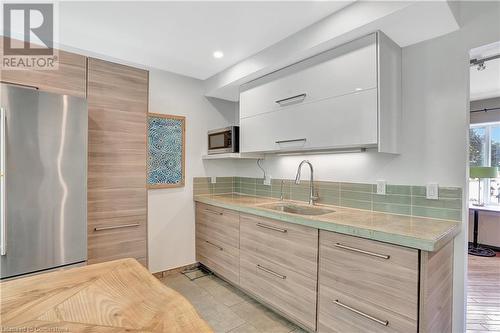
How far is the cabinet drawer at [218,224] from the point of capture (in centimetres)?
253

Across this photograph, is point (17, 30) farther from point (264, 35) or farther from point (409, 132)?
point (409, 132)

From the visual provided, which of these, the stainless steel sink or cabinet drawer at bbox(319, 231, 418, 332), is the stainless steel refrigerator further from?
cabinet drawer at bbox(319, 231, 418, 332)

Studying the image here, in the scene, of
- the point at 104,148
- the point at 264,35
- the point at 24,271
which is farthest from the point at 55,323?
the point at 264,35

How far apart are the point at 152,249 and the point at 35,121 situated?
1725 mm

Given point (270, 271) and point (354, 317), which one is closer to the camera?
point (354, 317)

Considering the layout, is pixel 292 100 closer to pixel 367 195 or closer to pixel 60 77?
pixel 367 195

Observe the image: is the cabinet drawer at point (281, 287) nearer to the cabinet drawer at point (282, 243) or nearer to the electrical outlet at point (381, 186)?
the cabinet drawer at point (282, 243)

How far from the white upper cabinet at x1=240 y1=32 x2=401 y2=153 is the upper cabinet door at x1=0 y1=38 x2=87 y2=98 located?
1644mm

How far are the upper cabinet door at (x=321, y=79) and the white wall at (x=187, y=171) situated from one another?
875 mm

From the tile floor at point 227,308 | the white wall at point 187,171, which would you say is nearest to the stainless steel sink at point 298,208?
the tile floor at point 227,308

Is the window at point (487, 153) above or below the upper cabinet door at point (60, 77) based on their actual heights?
below

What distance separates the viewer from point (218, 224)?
9.09ft

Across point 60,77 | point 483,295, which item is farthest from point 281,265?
point 60,77

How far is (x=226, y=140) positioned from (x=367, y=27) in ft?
5.83
